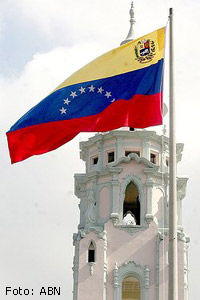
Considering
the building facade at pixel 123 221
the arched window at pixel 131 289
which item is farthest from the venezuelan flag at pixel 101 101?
the arched window at pixel 131 289

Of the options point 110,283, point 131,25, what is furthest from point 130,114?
point 131,25

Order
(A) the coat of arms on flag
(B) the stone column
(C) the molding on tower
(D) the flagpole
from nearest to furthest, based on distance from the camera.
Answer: (D) the flagpole < (A) the coat of arms on flag < (C) the molding on tower < (B) the stone column

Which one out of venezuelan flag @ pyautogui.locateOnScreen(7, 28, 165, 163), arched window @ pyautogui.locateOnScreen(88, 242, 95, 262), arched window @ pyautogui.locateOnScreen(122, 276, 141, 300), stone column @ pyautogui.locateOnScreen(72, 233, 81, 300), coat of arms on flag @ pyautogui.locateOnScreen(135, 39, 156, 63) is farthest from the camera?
arched window @ pyautogui.locateOnScreen(122, 276, 141, 300)

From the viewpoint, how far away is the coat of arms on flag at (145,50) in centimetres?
2431

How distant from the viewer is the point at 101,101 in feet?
80.4

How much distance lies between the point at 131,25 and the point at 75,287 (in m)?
17.2

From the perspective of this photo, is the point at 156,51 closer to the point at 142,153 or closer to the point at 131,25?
the point at 142,153

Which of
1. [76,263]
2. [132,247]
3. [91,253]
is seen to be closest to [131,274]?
[132,247]

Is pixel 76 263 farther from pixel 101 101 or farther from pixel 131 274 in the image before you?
pixel 101 101

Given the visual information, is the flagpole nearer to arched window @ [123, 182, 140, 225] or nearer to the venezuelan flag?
the venezuelan flag

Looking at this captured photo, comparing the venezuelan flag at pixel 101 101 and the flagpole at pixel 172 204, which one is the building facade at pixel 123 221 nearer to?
the venezuelan flag at pixel 101 101

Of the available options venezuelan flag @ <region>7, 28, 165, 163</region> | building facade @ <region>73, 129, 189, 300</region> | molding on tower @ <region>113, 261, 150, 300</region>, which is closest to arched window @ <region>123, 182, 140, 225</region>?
building facade @ <region>73, 129, 189, 300</region>

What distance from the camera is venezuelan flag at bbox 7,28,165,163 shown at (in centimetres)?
2398

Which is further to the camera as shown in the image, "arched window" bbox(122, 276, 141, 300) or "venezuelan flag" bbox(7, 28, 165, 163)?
"arched window" bbox(122, 276, 141, 300)
